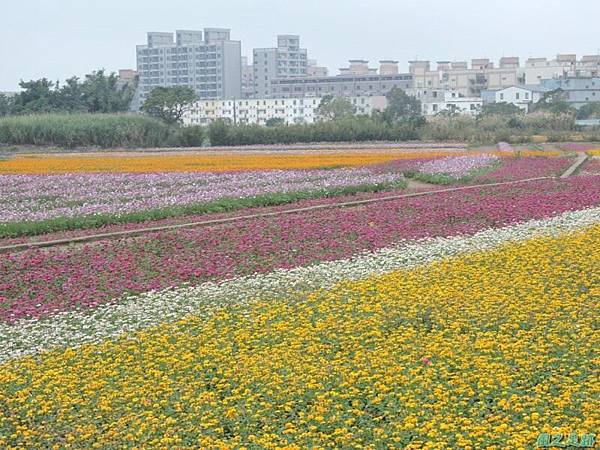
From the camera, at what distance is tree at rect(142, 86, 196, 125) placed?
59594 millimetres

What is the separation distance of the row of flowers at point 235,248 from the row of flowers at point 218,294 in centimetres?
36

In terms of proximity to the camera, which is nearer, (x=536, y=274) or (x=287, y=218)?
(x=536, y=274)

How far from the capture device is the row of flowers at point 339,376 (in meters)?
7.22

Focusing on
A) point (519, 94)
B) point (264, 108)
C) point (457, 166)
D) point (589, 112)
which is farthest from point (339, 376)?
point (264, 108)

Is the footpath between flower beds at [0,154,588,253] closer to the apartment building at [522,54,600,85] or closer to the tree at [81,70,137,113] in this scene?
the tree at [81,70,137,113]

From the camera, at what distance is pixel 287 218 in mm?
17391

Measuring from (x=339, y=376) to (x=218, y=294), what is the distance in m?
3.74

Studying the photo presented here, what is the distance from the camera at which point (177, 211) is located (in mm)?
18750

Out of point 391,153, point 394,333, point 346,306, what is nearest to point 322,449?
point 394,333

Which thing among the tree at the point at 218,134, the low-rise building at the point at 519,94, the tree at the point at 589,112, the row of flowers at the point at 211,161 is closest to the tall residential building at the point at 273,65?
the low-rise building at the point at 519,94

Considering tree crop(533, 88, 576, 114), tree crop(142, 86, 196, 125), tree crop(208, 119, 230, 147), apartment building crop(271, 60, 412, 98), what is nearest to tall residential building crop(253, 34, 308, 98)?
apartment building crop(271, 60, 412, 98)

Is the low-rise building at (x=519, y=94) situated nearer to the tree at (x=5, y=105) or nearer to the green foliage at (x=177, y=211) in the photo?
the tree at (x=5, y=105)

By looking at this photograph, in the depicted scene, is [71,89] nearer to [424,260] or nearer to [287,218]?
[287,218]

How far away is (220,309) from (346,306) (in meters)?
1.43
